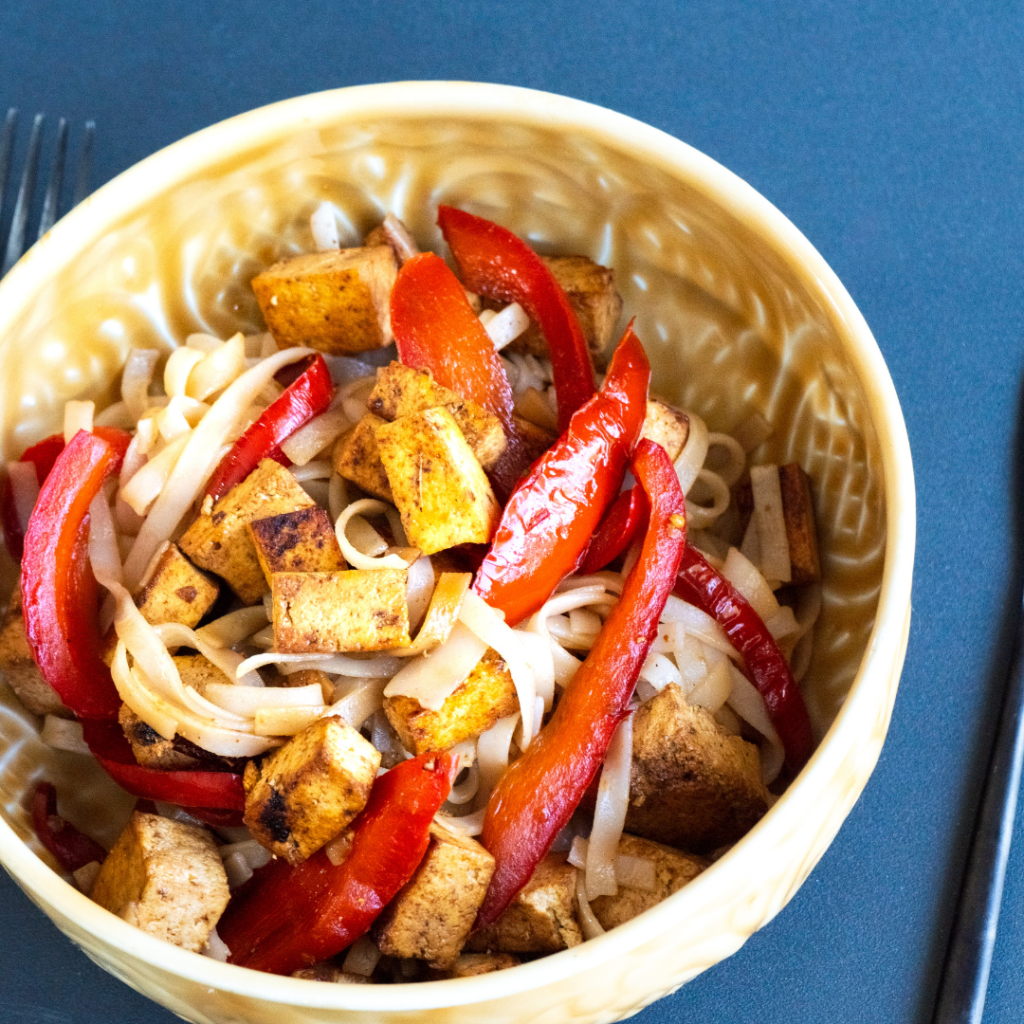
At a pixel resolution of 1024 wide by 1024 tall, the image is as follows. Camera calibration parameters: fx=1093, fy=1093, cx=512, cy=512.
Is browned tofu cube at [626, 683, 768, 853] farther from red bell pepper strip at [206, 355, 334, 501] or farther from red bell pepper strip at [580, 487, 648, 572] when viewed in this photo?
red bell pepper strip at [206, 355, 334, 501]

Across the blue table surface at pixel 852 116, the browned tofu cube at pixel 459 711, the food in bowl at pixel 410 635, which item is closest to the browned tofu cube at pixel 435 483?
the food in bowl at pixel 410 635


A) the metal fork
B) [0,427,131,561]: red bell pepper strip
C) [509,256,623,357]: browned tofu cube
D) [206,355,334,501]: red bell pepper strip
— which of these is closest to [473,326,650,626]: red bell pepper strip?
[509,256,623,357]: browned tofu cube

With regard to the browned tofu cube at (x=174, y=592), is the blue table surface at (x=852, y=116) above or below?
above

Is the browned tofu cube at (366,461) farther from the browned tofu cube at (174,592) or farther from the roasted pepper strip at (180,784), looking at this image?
the roasted pepper strip at (180,784)

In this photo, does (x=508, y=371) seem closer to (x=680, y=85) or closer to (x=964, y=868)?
(x=680, y=85)

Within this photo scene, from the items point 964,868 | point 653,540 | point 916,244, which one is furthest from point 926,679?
point 916,244
